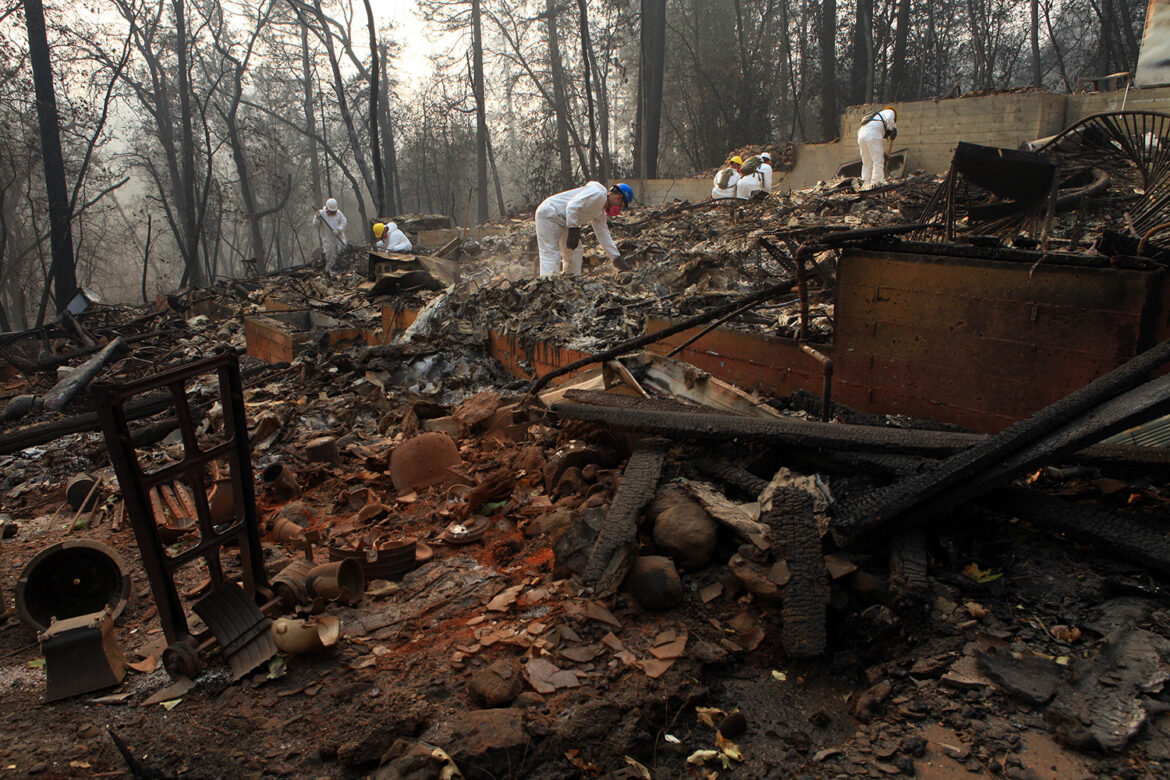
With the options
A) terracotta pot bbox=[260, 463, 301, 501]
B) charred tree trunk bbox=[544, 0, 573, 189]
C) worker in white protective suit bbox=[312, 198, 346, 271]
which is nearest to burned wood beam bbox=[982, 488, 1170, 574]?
terracotta pot bbox=[260, 463, 301, 501]

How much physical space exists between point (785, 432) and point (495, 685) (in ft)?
6.32

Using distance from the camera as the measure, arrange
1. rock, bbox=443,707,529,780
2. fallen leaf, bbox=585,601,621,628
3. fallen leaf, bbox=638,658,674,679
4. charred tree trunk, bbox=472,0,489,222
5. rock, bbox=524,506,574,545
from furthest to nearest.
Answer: charred tree trunk, bbox=472,0,489,222
rock, bbox=524,506,574,545
fallen leaf, bbox=585,601,621,628
fallen leaf, bbox=638,658,674,679
rock, bbox=443,707,529,780

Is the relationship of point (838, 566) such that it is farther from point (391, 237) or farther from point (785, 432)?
point (391, 237)

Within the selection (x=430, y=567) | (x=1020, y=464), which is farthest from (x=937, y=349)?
(x=430, y=567)

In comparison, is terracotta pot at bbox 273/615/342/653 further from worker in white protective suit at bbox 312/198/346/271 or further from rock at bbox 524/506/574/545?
worker in white protective suit at bbox 312/198/346/271

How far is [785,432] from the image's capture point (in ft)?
11.4

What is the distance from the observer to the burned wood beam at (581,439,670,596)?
296 cm

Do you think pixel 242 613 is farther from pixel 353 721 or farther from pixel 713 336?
pixel 713 336

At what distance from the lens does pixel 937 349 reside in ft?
13.9

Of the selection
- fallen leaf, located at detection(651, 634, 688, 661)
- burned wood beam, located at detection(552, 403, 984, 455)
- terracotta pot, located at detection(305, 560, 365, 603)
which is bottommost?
fallen leaf, located at detection(651, 634, 688, 661)

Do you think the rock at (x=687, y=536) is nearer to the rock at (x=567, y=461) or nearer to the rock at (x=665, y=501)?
the rock at (x=665, y=501)

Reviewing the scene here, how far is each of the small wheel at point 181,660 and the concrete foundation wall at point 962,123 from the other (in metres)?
15.5

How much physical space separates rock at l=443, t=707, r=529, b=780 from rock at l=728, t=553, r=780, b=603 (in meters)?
1.09

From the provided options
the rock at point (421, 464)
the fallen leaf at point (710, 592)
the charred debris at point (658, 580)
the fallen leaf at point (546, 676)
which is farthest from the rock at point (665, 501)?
the rock at point (421, 464)
